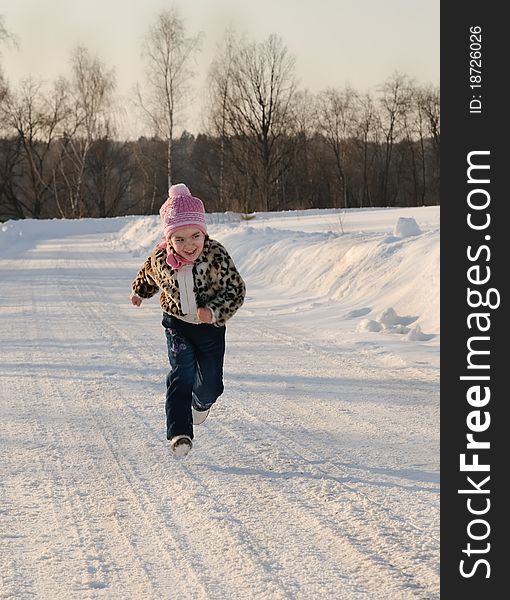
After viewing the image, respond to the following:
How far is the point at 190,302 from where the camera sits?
4.56m

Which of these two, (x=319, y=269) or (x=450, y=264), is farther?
(x=319, y=269)

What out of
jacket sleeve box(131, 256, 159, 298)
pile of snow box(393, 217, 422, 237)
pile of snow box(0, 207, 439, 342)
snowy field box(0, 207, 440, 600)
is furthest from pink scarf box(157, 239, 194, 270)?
pile of snow box(393, 217, 422, 237)

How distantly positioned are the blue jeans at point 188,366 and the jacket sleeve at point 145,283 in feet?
0.91

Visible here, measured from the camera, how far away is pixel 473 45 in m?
2.62

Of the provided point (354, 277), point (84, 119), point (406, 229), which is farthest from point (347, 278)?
point (84, 119)

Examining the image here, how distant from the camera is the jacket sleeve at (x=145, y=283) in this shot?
192 inches

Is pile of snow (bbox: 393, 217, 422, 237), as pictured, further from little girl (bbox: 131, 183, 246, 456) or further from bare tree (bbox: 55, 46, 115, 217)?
bare tree (bbox: 55, 46, 115, 217)

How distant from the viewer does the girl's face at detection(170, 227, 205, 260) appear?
4.55 meters

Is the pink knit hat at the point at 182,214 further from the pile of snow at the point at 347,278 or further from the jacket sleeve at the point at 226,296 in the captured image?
the pile of snow at the point at 347,278

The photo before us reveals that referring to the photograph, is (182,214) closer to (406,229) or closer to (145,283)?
(145,283)

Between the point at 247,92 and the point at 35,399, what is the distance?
39.0 meters

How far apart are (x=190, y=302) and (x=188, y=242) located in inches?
12.5

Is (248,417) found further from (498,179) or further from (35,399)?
(498,179)

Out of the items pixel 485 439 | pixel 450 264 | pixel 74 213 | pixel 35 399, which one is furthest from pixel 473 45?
pixel 74 213
